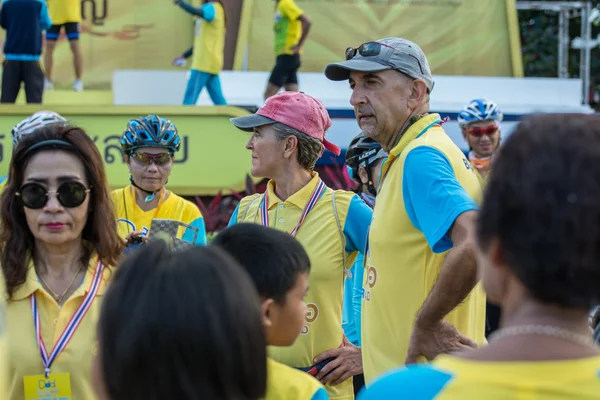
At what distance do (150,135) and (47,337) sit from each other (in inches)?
106

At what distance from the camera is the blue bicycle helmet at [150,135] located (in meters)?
5.68

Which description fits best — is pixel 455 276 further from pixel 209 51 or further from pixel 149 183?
pixel 209 51

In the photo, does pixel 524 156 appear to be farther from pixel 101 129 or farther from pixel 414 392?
pixel 101 129

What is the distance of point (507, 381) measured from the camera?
5.50 feet

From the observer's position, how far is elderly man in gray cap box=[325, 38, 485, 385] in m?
3.24

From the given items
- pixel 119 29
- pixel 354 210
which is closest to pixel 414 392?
pixel 354 210

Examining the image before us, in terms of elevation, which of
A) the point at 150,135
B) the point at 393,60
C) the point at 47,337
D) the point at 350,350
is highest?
the point at 393,60

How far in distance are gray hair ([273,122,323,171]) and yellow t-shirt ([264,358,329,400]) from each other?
2.19 metres

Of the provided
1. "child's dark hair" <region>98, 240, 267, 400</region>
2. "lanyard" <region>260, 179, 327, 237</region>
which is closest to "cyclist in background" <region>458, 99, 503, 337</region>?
"lanyard" <region>260, 179, 327, 237</region>

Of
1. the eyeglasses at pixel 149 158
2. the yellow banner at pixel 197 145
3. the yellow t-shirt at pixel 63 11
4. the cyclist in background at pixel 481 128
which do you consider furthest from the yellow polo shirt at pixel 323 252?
the yellow t-shirt at pixel 63 11

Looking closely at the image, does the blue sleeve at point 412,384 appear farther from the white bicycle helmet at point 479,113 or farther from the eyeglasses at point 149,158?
the white bicycle helmet at point 479,113

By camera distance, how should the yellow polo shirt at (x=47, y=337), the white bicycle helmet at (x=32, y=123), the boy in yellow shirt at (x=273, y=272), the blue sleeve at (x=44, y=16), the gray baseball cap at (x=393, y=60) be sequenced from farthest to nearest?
1. the blue sleeve at (x=44, y=16)
2. the white bicycle helmet at (x=32, y=123)
3. the gray baseball cap at (x=393, y=60)
4. the yellow polo shirt at (x=47, y=337)
5. the boy in yellow shirt at (x=273, y=272)

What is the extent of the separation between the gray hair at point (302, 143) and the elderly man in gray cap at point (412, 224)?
1.65 feet

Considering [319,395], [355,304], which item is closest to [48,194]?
[319,395]
